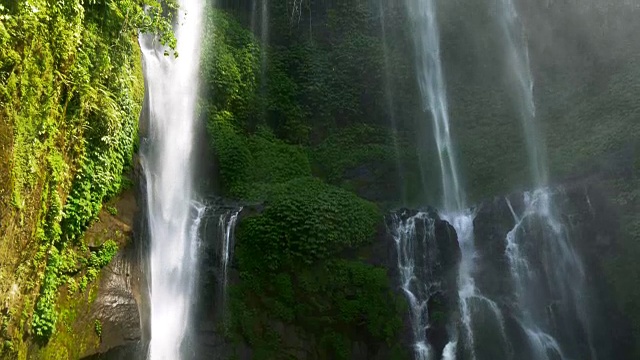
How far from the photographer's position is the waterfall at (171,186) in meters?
11.4

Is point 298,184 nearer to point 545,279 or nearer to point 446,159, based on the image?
point 446,159

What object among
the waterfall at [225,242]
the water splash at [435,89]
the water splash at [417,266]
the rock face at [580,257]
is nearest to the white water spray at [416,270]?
the water splash at [417,266]

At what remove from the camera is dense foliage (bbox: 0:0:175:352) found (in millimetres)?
6578

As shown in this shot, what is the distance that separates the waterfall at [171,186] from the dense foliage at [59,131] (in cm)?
245

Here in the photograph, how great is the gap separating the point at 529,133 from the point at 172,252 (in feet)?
40.8

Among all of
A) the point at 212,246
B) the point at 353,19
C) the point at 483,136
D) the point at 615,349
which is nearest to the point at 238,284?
the point at 212,246

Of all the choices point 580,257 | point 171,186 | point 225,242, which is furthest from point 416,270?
point 171,186

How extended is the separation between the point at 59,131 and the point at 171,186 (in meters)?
5.74

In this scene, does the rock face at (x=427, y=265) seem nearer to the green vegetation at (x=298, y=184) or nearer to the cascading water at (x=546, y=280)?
the green vegetation at (x=298, y=184)

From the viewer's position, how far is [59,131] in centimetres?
780

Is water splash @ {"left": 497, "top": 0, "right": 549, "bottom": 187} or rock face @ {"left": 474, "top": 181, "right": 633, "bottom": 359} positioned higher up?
water splash @ {"left": 497, "top": 0, "right": 549, "bottom": 187}

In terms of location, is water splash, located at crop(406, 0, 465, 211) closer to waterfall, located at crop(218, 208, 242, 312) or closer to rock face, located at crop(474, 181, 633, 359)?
rock face, located at crop(474, 181, 633, 359)

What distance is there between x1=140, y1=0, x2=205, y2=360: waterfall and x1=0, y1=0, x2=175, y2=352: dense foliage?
96.5 inches

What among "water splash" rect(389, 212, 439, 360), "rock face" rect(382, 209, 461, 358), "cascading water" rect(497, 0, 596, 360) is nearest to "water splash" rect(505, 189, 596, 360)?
"cascading water" rect(497, 0, 596, 360)
